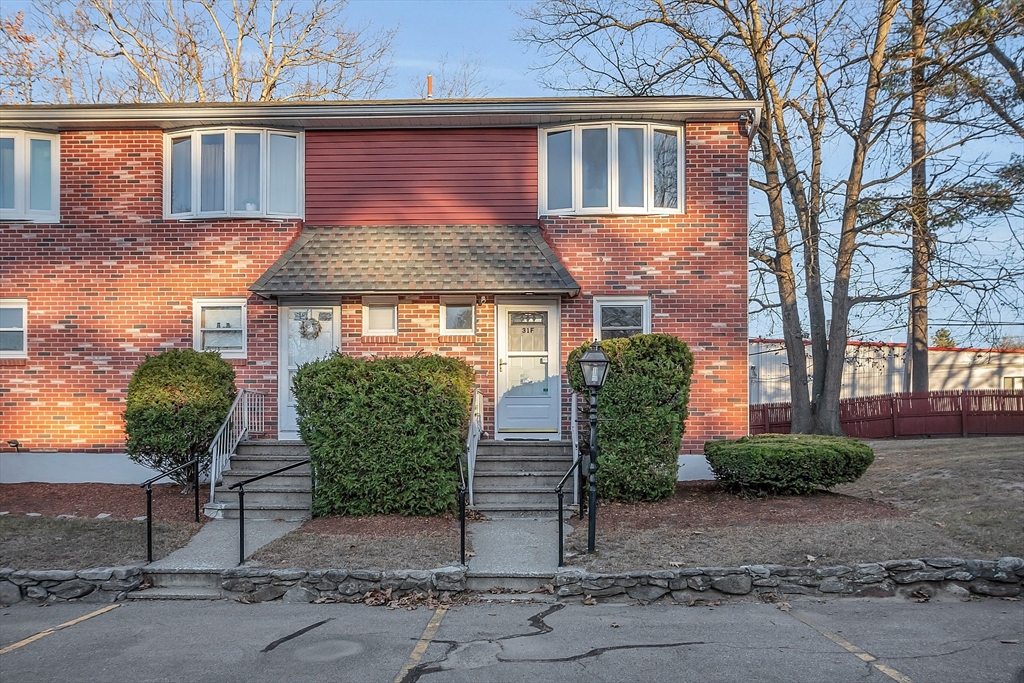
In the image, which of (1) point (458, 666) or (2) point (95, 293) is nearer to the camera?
(1) point (458, 666)

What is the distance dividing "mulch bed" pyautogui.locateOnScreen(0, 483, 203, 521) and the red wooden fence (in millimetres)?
19436

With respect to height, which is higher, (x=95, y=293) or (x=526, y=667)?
(x=95, y=293)

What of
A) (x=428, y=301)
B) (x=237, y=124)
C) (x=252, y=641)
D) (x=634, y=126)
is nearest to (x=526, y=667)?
(x=252, y=641)

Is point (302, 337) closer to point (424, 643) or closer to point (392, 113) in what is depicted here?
point (392, 113)

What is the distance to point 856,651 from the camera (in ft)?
20.2

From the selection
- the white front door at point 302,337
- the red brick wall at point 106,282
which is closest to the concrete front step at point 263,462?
the white front door at point 302,337

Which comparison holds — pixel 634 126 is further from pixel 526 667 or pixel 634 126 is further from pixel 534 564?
pixel 526 667

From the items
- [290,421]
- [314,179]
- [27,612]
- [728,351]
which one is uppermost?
[314,179]

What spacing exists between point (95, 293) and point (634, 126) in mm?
8819

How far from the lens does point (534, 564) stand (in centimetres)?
830

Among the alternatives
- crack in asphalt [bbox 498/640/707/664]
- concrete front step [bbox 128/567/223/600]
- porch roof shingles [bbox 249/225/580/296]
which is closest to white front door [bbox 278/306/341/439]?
porch roof shingles [bbox 249/225/580/296]

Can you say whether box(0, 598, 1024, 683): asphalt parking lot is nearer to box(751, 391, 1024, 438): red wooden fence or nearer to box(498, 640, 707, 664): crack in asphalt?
box(498, 640, 707, 664): crack in asphalt

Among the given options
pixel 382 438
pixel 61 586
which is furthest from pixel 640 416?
pixel 61 586

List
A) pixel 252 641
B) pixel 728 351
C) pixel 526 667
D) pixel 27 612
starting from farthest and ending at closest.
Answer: pixel 728 351
pixel 27 612
pixel 252 641
pixel 526 667
